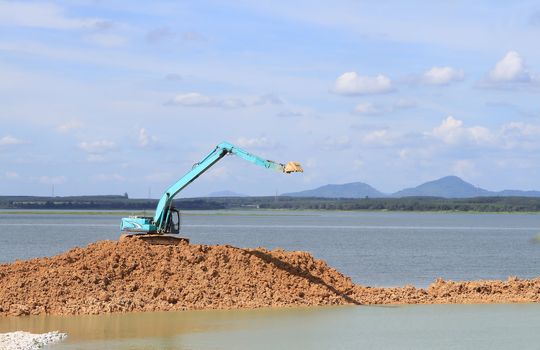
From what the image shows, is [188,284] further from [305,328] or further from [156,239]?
[305,328]

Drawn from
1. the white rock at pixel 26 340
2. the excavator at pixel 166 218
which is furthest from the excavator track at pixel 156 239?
the white rock at pixel 26 340

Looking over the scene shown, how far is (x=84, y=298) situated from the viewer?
86.9 feet

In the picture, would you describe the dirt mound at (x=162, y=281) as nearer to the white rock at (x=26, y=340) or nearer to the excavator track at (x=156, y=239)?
the excavator track at (x=156, y=239)

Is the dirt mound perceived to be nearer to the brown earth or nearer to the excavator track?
the brown earth

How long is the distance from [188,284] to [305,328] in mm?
5120

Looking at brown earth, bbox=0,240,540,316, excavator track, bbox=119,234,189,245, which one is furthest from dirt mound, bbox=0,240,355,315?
excavator track, bbox=119,234,189,245

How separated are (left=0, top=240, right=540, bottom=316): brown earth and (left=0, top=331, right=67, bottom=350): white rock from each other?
4.18 metres

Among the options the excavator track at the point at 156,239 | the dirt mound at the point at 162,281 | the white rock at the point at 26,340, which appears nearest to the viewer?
the white rock at the point at 26,340

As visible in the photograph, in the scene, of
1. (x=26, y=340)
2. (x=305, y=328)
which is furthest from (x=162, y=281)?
(x=26, y=340)

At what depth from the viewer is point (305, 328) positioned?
79.2 feet

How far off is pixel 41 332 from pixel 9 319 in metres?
2.54

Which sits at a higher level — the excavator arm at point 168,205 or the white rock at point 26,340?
the excavator arm at point 168,205

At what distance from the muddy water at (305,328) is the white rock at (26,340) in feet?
1.16

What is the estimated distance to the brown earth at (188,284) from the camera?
26562 mm
